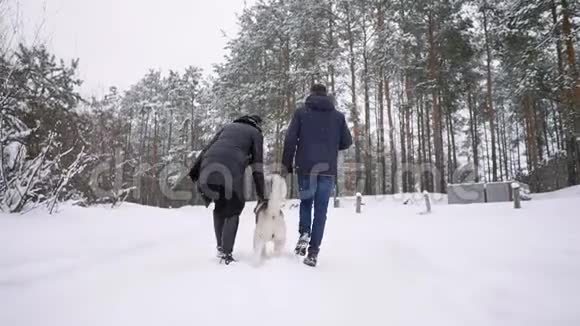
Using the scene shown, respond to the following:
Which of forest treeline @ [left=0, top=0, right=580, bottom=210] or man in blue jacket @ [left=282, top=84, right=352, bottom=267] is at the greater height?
forest treeline @ [left=0, top=0, right=580, bottom=210]

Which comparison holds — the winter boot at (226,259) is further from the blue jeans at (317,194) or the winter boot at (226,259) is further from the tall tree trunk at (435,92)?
the tall tree trunk at (435,92)

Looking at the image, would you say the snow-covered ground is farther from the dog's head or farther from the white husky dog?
the dog's head

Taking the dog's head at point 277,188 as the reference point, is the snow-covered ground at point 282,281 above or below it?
below

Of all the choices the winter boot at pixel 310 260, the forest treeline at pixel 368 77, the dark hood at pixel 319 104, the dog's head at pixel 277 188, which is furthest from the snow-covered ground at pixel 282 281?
the forest treeline at pixel 368 77

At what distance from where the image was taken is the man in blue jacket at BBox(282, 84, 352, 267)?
3.68 m

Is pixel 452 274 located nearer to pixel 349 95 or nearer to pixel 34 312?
pixel 34 312

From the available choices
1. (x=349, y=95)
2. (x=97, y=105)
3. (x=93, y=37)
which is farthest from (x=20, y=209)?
(x=349, y=95)

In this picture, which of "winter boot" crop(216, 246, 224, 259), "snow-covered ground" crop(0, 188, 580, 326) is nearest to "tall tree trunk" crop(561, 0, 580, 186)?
"snow-covered ground" crop(0, 188, 580, 326)

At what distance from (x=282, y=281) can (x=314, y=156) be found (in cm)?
138

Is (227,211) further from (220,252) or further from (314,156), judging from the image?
(314,156)

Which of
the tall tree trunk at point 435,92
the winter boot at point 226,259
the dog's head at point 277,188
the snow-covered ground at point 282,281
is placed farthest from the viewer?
the tall tree trunk at point 435,92

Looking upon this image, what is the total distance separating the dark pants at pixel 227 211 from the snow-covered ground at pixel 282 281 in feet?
0.81

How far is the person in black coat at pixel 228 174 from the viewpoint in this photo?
3465mm

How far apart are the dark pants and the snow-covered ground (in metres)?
0.25
